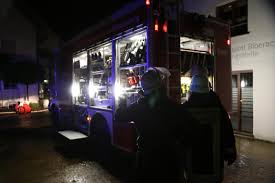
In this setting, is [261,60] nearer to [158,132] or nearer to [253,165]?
[253,165]

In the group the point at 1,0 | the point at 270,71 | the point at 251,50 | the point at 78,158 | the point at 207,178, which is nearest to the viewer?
the point at 207,178

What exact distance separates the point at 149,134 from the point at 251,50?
6.85 m

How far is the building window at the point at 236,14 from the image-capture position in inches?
327

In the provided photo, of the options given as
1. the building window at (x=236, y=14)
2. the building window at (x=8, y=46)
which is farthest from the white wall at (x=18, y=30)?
the building window at (x=236, y=14)

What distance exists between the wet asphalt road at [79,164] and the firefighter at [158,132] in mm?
2740

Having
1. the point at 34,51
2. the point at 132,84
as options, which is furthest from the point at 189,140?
the point at 34,51

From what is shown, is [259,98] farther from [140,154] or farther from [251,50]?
[140,154]

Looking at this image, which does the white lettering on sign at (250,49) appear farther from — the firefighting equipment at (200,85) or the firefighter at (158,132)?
the firefighter at (158,132)

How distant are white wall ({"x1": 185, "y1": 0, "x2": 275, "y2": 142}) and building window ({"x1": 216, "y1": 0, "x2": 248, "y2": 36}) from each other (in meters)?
0.58

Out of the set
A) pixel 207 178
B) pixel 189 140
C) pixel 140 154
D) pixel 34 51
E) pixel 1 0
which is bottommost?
pixel 207 178

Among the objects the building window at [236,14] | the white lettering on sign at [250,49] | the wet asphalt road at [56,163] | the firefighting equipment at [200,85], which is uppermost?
the building window at [236,14]

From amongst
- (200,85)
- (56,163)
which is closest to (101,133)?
A: (56,163)

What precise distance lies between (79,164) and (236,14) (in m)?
7.32

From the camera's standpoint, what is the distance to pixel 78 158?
6.11 metres
